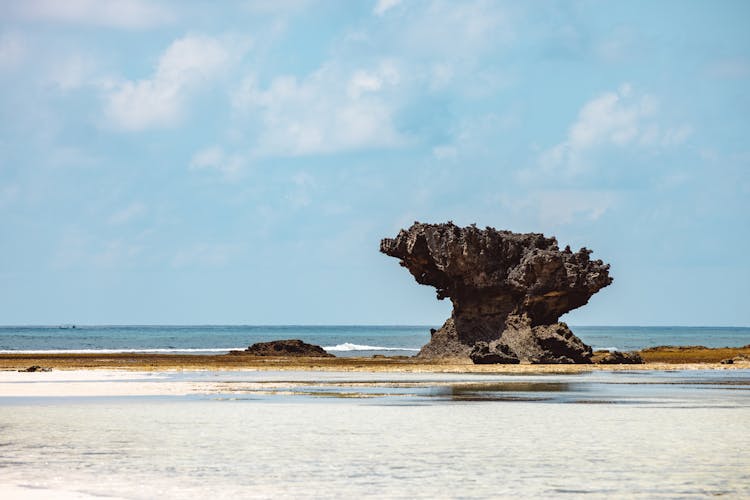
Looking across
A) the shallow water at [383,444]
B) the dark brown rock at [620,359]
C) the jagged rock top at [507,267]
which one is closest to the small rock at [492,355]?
the jagged rock top at [507,267]

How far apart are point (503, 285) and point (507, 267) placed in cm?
186

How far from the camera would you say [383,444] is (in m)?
24.4

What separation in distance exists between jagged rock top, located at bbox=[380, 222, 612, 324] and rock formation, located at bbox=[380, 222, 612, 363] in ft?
0.19

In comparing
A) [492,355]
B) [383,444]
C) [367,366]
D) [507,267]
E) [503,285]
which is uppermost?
[507,267]

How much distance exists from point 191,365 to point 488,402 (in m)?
32.6

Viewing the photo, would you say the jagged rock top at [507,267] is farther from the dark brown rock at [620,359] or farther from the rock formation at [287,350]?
the rock formation at [287,350]

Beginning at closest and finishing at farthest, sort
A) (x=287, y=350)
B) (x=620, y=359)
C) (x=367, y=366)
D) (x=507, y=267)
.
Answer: (x=367, y=366), (x=620, y=359), (x=507, y=267), (x=287, y=350)

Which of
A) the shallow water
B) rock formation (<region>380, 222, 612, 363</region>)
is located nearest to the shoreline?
rock formation (<region>380, 222, 612, 363</region>)

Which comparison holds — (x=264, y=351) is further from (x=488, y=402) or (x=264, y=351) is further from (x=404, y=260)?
(x=488, y=402)

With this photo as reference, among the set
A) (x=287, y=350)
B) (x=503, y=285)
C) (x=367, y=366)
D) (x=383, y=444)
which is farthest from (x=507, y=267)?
(x=383, y=444)

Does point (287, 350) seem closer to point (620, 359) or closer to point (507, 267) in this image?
point (507, 267)

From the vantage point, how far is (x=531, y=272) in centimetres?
6700

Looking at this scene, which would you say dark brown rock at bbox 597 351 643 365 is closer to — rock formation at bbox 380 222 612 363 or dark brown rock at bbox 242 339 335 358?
rock formation at bbox 380 222 612 363

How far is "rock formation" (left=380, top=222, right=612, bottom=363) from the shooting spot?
6544 cm
